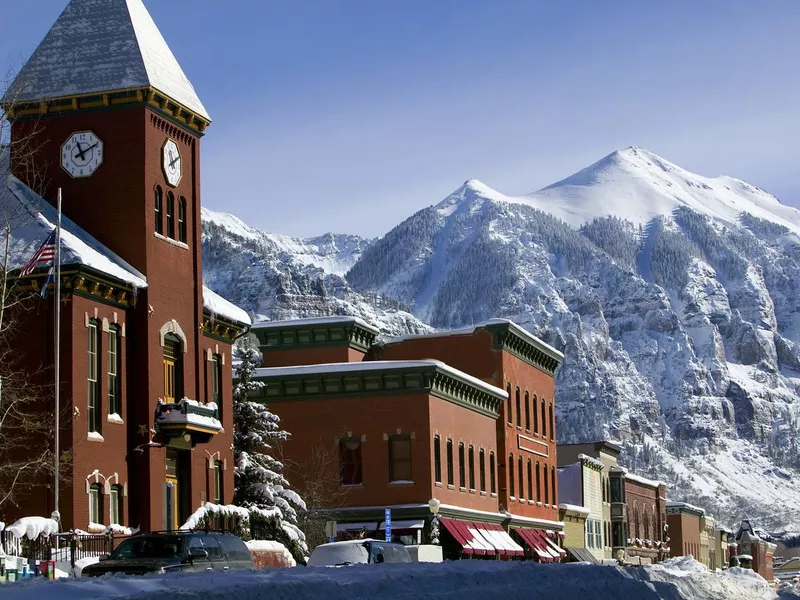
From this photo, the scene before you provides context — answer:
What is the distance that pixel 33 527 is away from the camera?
123 ft

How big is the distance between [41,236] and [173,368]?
20.6 ft

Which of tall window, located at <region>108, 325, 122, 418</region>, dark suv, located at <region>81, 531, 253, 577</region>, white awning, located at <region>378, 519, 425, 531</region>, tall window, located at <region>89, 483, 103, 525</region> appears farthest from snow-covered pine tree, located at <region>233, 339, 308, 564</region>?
dark suv, located at <region>81, 531, 253, 577</region>

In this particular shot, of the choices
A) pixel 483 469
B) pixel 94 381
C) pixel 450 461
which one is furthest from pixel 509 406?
pixel 94 381

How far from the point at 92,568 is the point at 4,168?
72.5 feet

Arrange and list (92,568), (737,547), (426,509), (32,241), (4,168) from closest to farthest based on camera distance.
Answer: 1. (92,568)
2. (32,241)
3. (4,168)
4. (426,509)
5. (737,547)

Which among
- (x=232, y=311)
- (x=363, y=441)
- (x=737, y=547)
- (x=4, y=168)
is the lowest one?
(x=737, y=547)

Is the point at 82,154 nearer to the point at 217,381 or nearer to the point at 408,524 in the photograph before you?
the point at 217,381

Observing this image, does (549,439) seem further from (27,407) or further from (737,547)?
(737,547)

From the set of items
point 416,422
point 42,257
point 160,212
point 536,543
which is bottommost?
point 536,543

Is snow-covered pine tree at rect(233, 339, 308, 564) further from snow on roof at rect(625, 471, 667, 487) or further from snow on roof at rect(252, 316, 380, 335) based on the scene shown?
snow on roof at rect(625, 471, 667, 487)

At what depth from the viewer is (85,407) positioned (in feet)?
137

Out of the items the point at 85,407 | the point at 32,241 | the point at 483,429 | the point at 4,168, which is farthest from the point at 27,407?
the point at 483,429

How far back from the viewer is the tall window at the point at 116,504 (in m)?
42.9

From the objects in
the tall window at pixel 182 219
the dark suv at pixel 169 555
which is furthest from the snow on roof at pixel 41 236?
the dark suv at pixel 169 555
